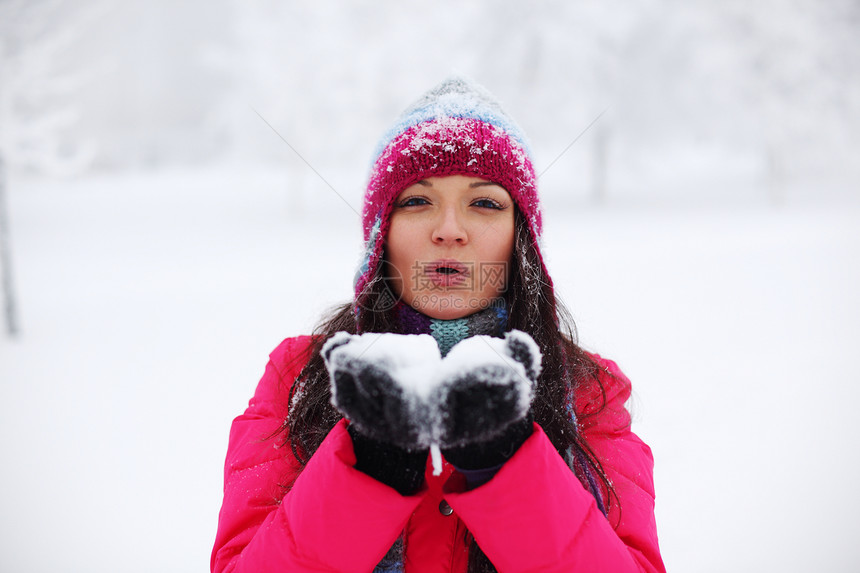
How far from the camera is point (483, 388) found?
38.6 inches

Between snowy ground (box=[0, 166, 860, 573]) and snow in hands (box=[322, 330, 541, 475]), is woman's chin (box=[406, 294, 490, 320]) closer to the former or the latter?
snow in hands (box=[322, 330, 541, 475])

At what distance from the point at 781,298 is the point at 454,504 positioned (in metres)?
7.88

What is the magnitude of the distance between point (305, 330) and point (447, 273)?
153 inches

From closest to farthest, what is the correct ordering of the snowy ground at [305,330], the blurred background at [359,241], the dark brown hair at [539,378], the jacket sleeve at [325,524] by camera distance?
the jacket sleeve at [325,524] < the dark brown hair at [539,378] < the snowy ground at [305,330] < the blurred background at [359,241]

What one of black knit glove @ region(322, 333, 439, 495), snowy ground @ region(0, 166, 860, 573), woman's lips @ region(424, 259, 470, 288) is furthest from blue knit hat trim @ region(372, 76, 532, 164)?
snowy ground @ region(0, 166, 860, 573)

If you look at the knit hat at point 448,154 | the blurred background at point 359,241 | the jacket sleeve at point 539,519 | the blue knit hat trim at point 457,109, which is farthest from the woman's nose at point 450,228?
the blurred background at point 359,241

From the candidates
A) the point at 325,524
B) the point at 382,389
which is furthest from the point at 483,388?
the point at 325,524

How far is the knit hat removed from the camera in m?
1.49

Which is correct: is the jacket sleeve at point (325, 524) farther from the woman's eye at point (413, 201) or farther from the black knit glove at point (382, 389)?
the woman's eye at point (413, 201)

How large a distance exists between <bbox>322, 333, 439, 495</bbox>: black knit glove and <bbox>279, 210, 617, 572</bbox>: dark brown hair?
59 cm

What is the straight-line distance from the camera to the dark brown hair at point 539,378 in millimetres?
1513

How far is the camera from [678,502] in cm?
321

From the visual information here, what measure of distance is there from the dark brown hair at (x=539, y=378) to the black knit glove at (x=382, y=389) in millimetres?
592

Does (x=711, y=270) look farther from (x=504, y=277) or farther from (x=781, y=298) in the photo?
(x=504, y=277)
